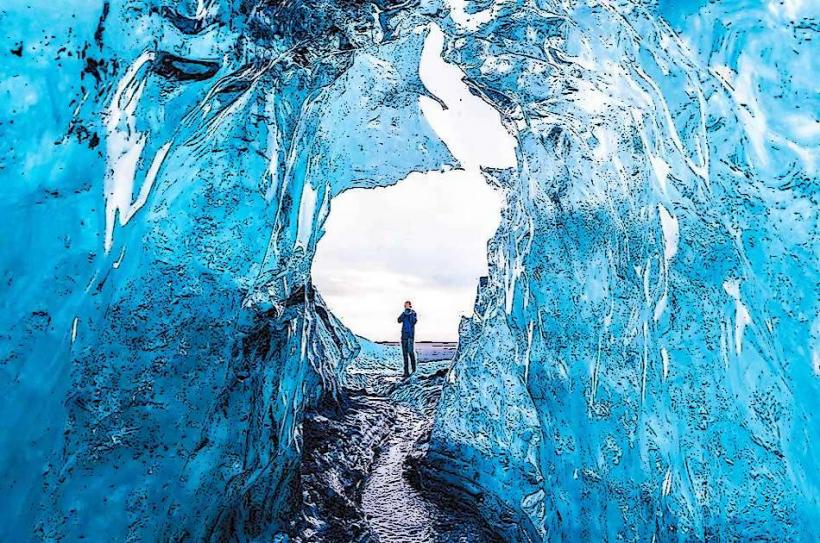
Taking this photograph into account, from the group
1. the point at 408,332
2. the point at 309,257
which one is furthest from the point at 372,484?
the point at 408,332

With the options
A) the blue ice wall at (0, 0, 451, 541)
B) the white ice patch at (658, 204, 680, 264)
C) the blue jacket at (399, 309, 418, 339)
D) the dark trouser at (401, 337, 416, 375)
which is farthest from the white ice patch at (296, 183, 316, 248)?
the dark trouser at (401, 337, 416, 375)

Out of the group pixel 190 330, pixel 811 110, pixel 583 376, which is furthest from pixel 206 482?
pixel 811 110

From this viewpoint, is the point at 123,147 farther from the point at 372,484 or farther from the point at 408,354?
the point at 408,354

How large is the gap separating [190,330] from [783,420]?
2928 millimetres

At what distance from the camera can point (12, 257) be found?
8.79 feet

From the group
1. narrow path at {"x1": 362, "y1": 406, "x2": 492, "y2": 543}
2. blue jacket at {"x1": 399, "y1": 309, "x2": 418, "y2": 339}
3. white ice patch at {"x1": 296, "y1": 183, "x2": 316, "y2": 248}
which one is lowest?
narrow path at {"x1": 362, "y1": 406, "x2": 492, "y2": 543}

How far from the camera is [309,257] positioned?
5379 mm

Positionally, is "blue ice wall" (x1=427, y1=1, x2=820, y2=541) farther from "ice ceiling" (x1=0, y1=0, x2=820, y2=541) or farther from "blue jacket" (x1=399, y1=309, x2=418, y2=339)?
"blue jacket" (x1=399, y1=309, x2=418, y2=339)

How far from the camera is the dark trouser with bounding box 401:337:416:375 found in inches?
405

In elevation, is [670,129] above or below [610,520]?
above

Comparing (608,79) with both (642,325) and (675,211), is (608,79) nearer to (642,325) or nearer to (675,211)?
(675,211)

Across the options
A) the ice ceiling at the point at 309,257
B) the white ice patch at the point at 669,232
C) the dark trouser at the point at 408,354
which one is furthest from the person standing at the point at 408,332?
the white ice patch at the point at 669,232

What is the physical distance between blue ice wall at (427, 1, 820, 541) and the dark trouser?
4.12 m

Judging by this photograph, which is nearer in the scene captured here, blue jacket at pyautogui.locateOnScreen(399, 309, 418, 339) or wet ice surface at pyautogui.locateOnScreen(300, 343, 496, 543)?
→ wet ice surface at pyautogui.locateOnScreen(300, 343, 496, 543)
